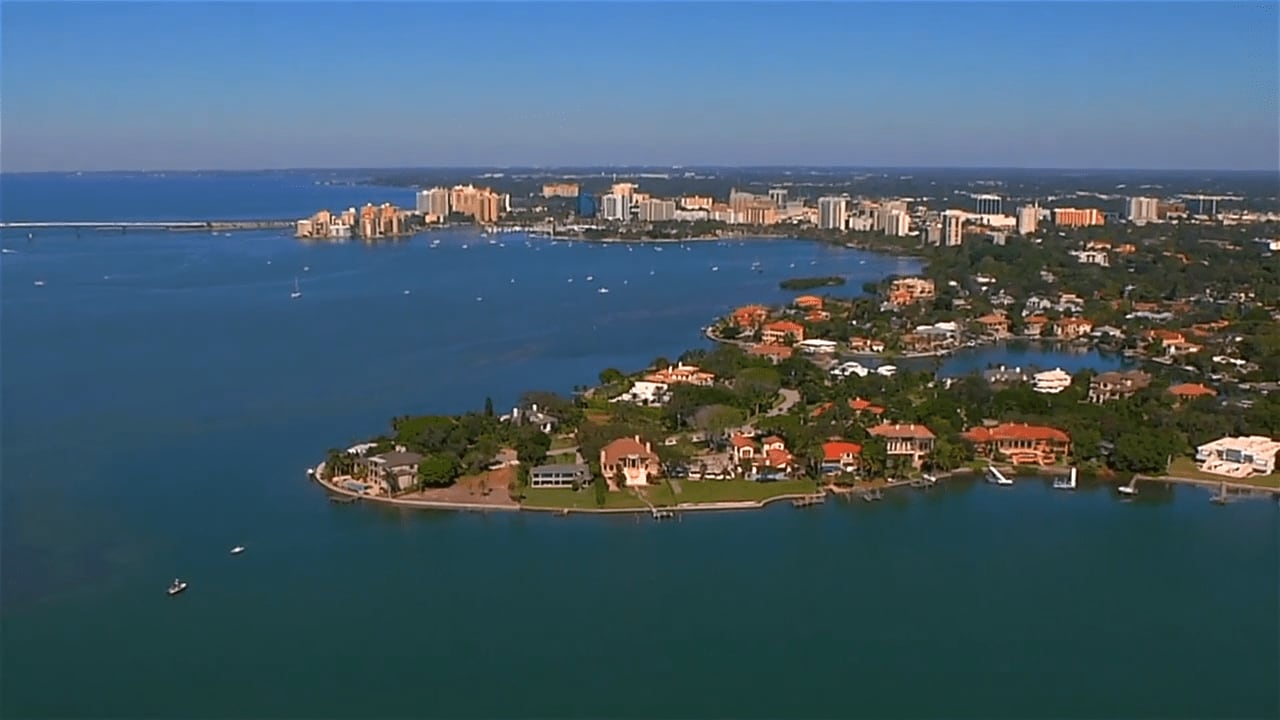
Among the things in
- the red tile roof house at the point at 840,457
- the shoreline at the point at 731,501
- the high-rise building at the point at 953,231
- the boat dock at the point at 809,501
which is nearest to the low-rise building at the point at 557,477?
the shoreline at the point at 731,501

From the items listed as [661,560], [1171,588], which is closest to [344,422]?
[661,560]

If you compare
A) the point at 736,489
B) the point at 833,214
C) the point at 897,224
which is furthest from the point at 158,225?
the point at 736,489

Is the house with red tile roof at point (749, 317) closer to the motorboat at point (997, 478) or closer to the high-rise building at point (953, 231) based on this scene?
the motorboat at point (997, 478)

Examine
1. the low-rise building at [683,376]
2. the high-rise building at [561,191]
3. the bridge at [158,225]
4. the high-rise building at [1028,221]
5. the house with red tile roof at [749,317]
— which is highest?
the high-rise building at [561,191]

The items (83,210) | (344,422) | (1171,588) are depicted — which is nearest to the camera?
(1171,588)

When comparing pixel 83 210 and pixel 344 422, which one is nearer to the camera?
pixel 344 422

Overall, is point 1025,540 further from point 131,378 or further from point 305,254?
point 305,254

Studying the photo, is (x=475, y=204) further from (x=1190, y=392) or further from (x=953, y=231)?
(x=1190, y=392)
